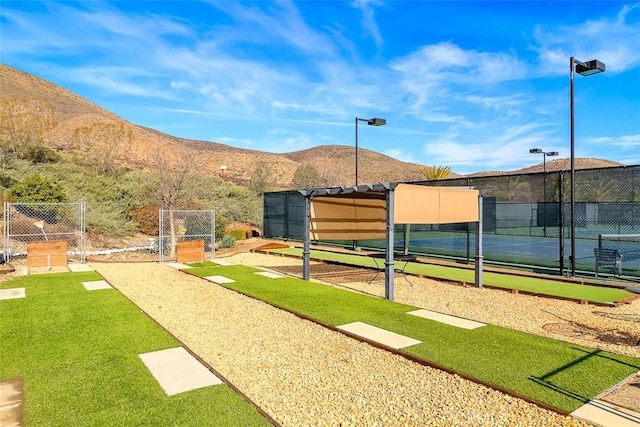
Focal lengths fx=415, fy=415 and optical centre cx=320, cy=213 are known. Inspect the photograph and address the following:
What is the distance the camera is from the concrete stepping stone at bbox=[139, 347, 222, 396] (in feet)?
13.0

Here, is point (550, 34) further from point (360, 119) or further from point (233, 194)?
point (233, 194)

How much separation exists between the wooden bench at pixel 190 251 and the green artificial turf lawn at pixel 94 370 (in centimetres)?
612

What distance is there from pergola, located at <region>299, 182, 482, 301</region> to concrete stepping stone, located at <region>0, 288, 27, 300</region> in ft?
19.4

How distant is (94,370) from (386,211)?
545 cm

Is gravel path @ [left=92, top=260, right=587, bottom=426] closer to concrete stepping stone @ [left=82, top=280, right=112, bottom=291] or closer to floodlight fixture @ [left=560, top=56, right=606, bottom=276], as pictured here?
concrete stepping stone @ [left=82, top=280, right=112, bottom=291]

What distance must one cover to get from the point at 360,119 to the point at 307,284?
7215 millimetres

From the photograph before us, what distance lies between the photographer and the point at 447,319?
21.2 ft

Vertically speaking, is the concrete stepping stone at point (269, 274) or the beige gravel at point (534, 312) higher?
the concrete stepping stone at point (269, 274)

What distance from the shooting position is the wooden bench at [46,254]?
1188 centimetres

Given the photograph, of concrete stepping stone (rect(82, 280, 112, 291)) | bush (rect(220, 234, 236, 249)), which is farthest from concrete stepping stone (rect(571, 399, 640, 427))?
bush (rect(220, 234, 236, 249))

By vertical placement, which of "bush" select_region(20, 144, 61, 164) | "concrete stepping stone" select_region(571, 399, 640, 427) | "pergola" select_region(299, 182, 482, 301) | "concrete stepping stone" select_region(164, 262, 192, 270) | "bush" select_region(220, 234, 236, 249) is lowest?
"concrete stepping stone" select_region(571, 399, 640, 427)

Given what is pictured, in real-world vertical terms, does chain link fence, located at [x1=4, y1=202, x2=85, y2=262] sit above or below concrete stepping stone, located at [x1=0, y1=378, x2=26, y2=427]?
above

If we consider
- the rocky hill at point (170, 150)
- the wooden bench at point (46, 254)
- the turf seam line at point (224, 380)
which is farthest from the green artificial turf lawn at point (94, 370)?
the rocky hill at point (170, 150)

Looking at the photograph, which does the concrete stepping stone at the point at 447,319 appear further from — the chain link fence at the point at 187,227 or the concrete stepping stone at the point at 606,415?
the chain link fence at the point at 187,227
